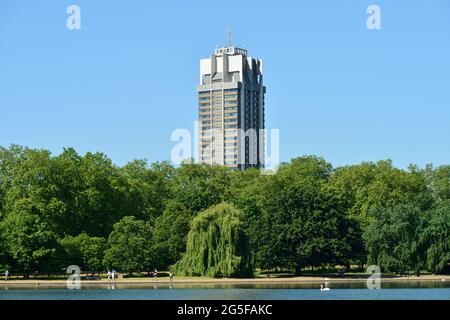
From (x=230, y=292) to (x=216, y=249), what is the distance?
16.4m

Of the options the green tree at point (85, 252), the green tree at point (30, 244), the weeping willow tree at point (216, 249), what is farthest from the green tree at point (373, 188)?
the green tree at point (30, 244)

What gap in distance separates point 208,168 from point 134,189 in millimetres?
28736

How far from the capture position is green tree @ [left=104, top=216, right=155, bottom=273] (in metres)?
65.9

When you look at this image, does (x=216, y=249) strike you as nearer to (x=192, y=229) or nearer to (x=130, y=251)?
(x=192, y=229)

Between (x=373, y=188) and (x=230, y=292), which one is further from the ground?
(x=373, y=188)

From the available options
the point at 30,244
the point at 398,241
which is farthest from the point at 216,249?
the point at 398,241

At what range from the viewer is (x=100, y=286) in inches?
2258

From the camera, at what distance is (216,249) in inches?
2539

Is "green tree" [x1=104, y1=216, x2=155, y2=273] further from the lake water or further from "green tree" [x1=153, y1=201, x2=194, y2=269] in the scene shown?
the lake water

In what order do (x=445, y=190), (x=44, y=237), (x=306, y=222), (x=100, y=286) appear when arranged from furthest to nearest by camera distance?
(x=445, y=190), (x=306, y=222), (x=44, y=237), (x=100, y=286)

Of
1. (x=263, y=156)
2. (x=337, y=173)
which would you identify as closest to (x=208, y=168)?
(x=337, y=173)

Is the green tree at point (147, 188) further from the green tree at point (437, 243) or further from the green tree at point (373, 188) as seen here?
the green tree at point (437, 243)

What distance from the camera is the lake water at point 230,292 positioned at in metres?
44.7

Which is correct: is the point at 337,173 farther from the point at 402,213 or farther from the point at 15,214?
the point at 15,214
